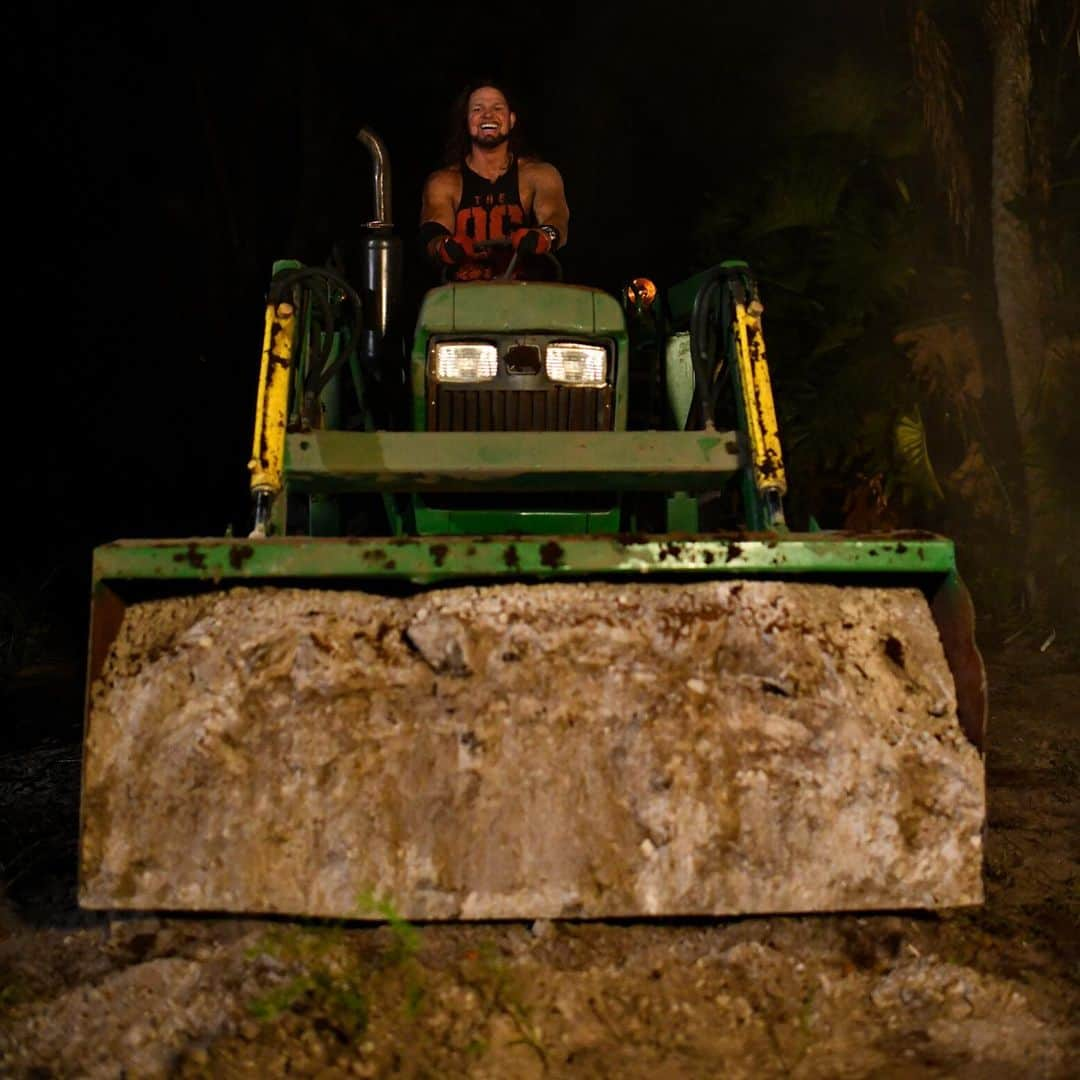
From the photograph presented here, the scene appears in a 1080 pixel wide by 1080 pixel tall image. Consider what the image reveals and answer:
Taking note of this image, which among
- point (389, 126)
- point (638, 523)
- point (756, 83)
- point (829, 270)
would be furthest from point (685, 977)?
point (389, 126)

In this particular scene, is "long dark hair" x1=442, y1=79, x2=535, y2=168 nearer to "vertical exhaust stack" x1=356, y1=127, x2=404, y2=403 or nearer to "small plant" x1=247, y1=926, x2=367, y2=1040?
"vertical exhaust stack" x1=356, y1=127, x2=404, y2=403

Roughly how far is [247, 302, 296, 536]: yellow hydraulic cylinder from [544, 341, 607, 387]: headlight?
3.07 feet

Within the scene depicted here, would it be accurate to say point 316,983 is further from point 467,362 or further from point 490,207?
point 490,207

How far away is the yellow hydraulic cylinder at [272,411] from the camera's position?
3586 millimetres

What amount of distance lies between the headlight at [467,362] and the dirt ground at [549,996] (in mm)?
2000

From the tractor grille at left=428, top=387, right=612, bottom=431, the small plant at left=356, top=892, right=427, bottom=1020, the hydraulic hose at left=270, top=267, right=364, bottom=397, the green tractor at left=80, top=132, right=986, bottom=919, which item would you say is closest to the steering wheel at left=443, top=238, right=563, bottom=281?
the tractor grille at left=428, top=387, right=612, bottom=431

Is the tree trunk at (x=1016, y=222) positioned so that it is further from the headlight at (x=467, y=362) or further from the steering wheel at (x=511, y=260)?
the headlight at (x=467, y=362)

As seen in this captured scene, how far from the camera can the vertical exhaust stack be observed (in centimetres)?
448

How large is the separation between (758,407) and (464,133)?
237 centimetres

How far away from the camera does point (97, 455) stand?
432 inches

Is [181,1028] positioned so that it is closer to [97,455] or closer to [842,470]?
[842,470]

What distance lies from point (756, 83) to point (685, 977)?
8.55 m

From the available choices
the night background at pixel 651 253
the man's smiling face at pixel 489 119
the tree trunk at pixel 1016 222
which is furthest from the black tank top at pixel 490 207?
the tree trunk at pixel 1016 222

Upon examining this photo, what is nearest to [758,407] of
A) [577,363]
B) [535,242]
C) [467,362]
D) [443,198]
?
[577,363]
